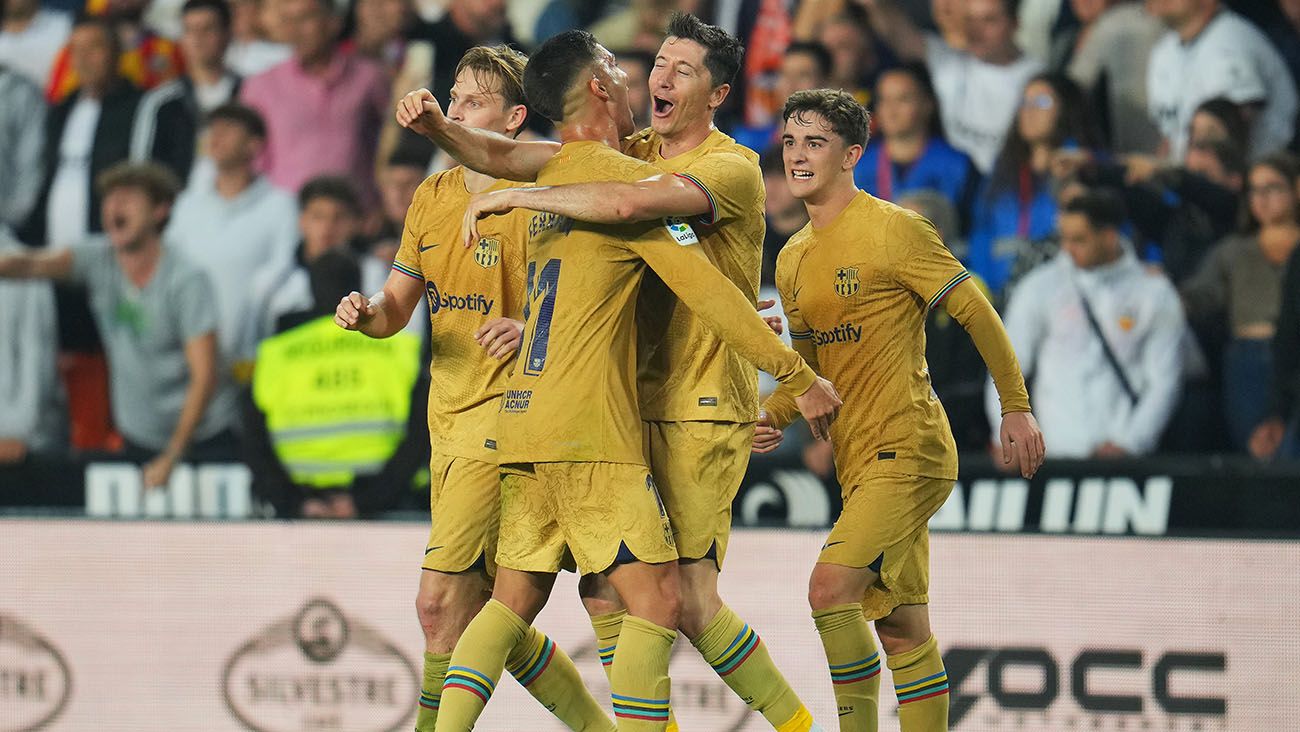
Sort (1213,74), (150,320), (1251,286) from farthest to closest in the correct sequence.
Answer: (150,320) → (1213,74) → (1251,286)

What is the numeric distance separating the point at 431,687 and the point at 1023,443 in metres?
1.99

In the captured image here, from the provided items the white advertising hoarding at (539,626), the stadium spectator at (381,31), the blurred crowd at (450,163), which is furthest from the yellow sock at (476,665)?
the stadium spectator at (381,31)

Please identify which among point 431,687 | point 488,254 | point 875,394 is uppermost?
point 488,254

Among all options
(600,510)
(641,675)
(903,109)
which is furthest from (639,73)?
(641,675)

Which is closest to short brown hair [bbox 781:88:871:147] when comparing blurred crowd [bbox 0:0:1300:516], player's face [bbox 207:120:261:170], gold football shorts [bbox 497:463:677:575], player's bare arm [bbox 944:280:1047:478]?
player's bare arm [bbox 944:280:1047:478]

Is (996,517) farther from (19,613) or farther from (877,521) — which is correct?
(19,613)

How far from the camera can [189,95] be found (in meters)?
9.34

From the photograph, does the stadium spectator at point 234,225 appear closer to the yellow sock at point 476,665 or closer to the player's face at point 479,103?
the player's face at point 479,103

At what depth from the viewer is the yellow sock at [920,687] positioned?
4859 millimetres

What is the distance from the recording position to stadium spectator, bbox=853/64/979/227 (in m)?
8.16

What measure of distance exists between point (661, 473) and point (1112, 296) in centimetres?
417

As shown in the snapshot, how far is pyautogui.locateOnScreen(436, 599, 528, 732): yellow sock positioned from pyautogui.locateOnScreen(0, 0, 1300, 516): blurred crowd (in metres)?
3.48

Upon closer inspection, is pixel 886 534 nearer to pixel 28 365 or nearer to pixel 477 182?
pixel 477 182

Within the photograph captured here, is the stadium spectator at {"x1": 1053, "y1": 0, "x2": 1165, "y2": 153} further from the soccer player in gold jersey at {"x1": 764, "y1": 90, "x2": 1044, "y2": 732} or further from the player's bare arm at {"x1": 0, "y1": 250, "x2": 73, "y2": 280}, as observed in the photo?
the player's bare arm at {"x1": 0, "y1": 250, "x2": 73, "y2": 280}
